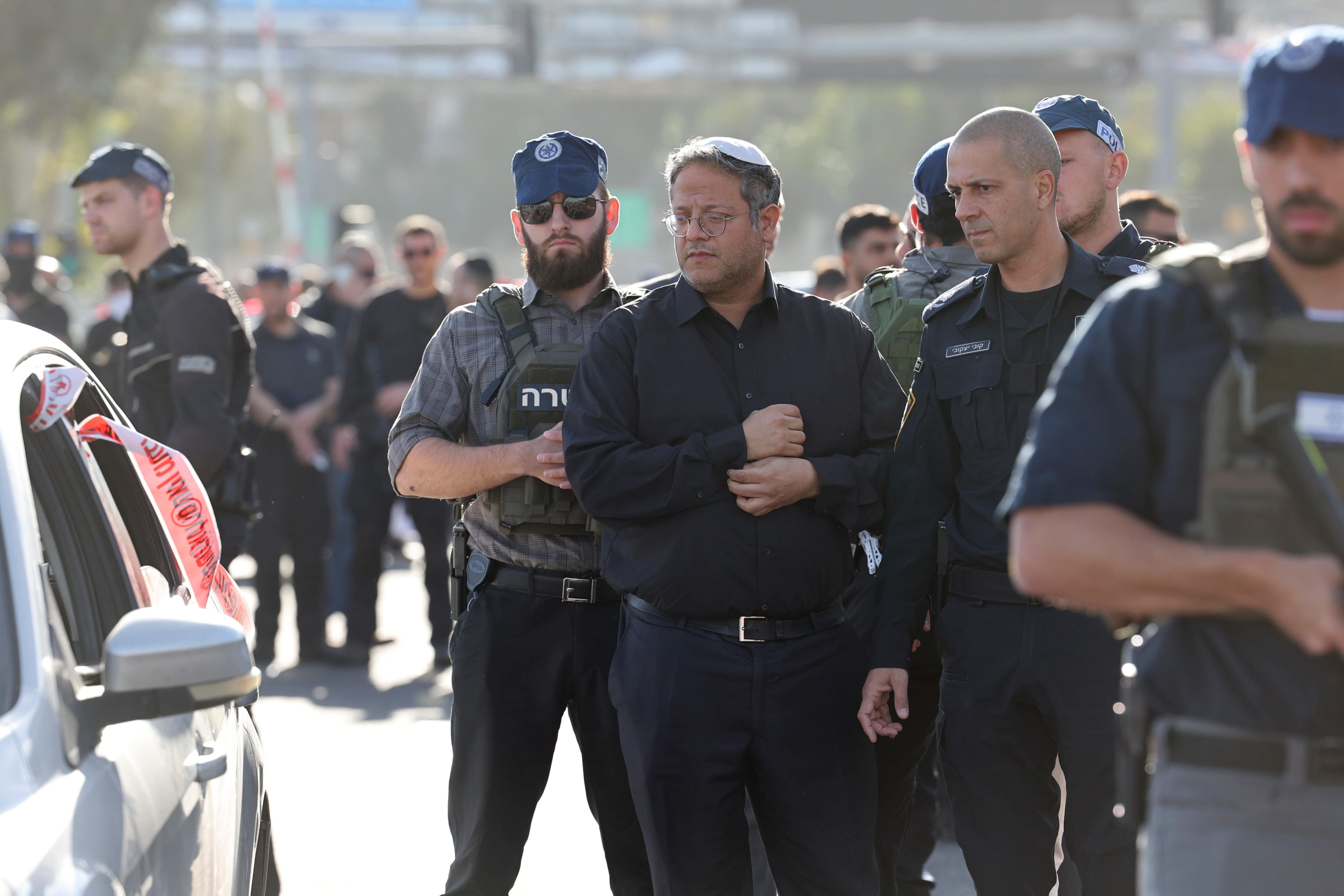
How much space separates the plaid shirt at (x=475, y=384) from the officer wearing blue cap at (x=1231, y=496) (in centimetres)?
205

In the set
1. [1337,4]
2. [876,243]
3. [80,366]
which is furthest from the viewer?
[1337,4]

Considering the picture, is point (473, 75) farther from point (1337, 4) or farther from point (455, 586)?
point (455, 586)

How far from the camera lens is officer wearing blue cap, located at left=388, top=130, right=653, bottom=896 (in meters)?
4.18

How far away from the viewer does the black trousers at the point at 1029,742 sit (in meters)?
3.68

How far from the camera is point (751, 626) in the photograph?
11.8 feet

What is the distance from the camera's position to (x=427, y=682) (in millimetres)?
8812

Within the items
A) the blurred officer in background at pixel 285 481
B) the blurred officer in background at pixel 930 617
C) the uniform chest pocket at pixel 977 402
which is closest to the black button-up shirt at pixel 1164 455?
the uniform chest pocket at pixel 977 402

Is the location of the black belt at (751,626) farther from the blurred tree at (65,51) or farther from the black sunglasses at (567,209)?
the blurred tree at (65,51)

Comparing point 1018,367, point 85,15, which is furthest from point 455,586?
point 85,15

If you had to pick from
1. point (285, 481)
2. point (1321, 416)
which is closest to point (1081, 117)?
point (1321, 416)

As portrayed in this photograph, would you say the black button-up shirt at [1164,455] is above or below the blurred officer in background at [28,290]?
below

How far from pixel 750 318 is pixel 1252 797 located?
1.82 metres

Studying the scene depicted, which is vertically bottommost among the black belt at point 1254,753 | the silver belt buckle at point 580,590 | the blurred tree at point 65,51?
the silver belt buckle at point 580,590

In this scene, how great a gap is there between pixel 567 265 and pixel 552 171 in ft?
0.81
